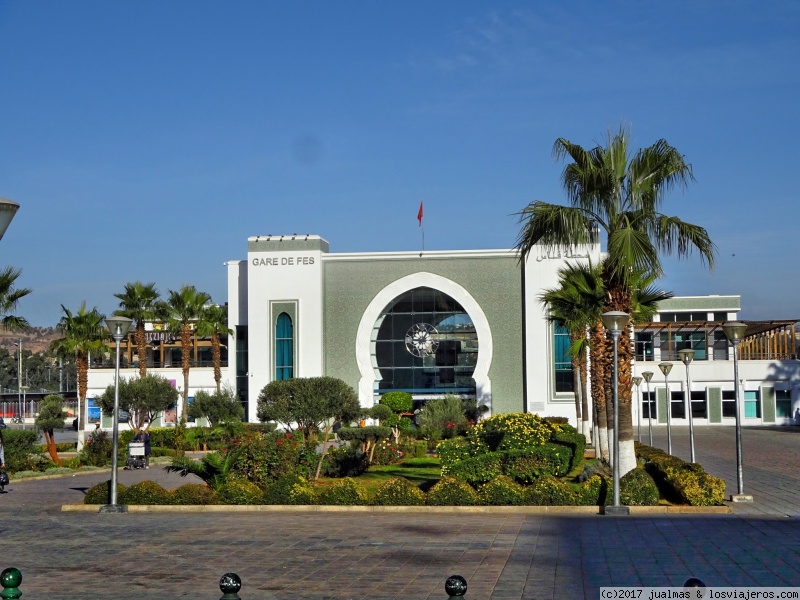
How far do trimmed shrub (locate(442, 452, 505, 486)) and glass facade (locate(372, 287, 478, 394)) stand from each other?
36.9 meters

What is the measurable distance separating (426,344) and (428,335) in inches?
20.5

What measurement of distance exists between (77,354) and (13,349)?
152 metres

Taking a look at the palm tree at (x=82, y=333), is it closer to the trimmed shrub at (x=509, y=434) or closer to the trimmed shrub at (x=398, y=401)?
the trimmed shrub at (x=398, y=401)

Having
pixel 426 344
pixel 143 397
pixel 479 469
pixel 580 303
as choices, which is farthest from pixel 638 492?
pixel 426 344

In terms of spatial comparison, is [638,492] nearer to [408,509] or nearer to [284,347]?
[408,509]

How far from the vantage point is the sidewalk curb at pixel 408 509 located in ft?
58.9

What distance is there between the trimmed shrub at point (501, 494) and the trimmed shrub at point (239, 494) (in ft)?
14.0

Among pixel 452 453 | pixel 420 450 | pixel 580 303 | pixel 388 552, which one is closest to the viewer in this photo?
pixel 388 552

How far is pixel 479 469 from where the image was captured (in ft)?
68.3

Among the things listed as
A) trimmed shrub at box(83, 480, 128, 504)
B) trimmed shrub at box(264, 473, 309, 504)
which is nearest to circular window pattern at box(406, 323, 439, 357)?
trimmed shrub at box(264, 473, 309, 504)

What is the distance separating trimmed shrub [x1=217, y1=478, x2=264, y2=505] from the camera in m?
19.6

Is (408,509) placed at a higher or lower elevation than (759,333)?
lower

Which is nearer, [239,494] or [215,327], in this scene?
[239,494]

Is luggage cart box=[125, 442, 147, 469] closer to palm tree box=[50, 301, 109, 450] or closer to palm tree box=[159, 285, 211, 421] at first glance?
palm tree box=[50, 301, 109, 450]
